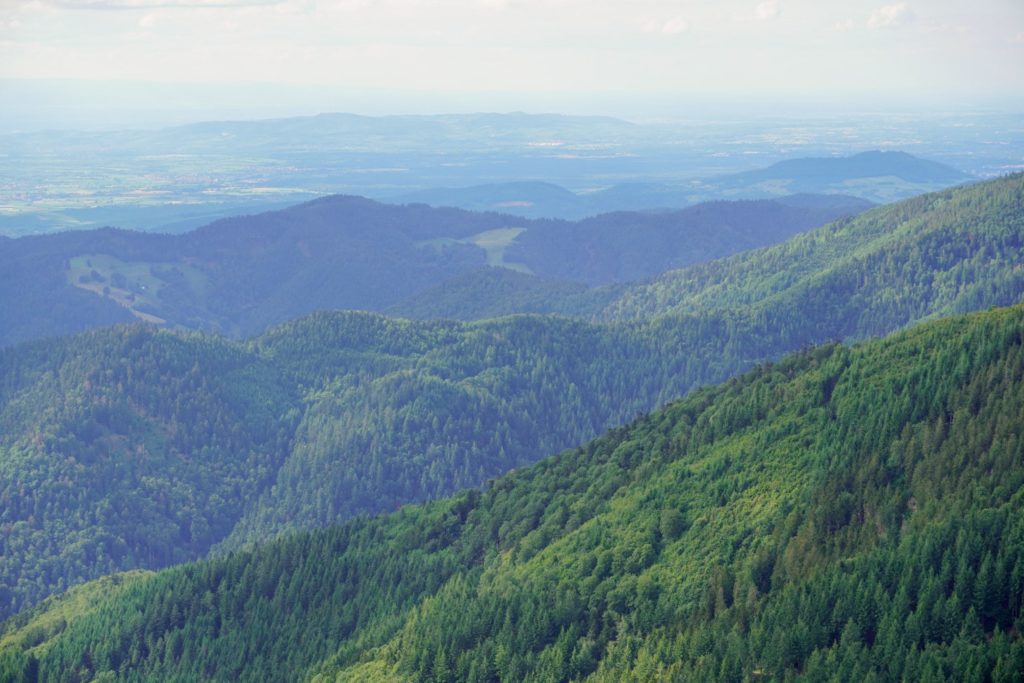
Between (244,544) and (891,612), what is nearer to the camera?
(891,612)

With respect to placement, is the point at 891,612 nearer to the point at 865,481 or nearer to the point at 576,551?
the point at 865,481

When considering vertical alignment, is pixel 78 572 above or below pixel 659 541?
below

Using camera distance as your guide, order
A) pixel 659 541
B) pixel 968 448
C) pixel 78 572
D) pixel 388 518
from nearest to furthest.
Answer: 1. pixel 968 448
2. pixel 659 541
3. pixel 388 518
4. pixel 78 572

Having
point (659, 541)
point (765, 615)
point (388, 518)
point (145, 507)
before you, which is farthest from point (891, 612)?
point (145, 507)

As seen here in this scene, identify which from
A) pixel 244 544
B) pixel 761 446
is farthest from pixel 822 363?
pixel 244 544

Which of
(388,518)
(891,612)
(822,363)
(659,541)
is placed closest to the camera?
(891,612)

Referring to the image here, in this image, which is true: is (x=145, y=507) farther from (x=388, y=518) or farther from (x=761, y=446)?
(x=761, y=446)

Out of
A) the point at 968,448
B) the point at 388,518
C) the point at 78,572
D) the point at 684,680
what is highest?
the point at 968,448
